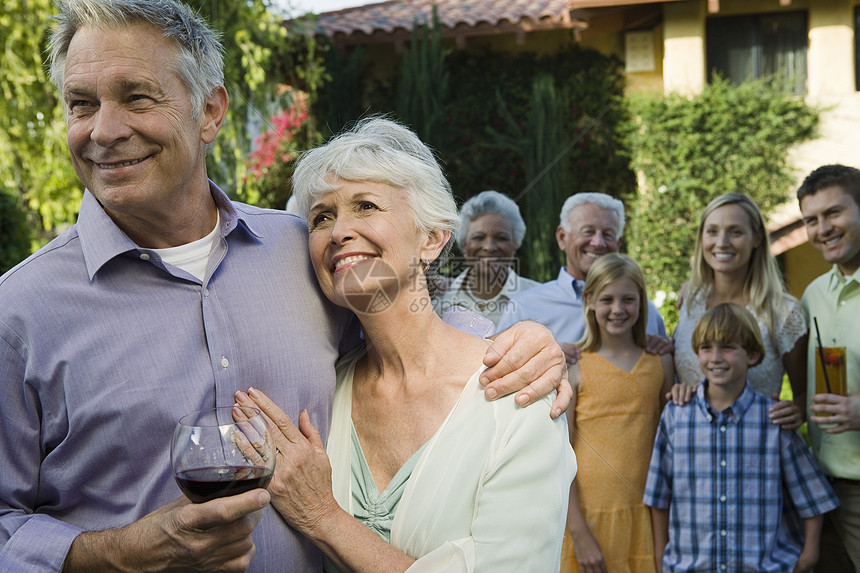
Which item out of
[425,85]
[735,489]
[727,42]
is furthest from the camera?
[727,42]

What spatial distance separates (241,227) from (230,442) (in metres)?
0.88

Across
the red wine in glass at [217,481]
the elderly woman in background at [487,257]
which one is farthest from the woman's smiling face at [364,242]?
the elderly woman in background at [487,257]

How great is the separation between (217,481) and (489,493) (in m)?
0.76

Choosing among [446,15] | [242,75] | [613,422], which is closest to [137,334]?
[613,422]

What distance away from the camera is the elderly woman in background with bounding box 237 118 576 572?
213 cm

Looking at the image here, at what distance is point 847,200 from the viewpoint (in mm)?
4070

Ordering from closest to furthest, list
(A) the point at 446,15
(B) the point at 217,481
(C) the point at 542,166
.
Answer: (B) the point at 217,481 < (C) the point at 542,166 < (A) the point at 446,15

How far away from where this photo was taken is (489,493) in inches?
84.7

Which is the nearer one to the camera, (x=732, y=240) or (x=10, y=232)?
(x=732, y=240)

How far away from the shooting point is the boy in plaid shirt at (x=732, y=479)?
13.0 feet

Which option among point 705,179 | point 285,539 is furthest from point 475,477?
point 705,179

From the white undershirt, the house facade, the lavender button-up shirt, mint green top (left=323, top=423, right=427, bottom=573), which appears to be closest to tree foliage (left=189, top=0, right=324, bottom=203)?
the house facade

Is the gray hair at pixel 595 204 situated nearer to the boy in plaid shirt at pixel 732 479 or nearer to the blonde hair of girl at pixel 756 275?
the blonde hair of girl at pixel 756 275

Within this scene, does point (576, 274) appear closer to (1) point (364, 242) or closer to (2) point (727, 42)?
(1) point (364, 242)
